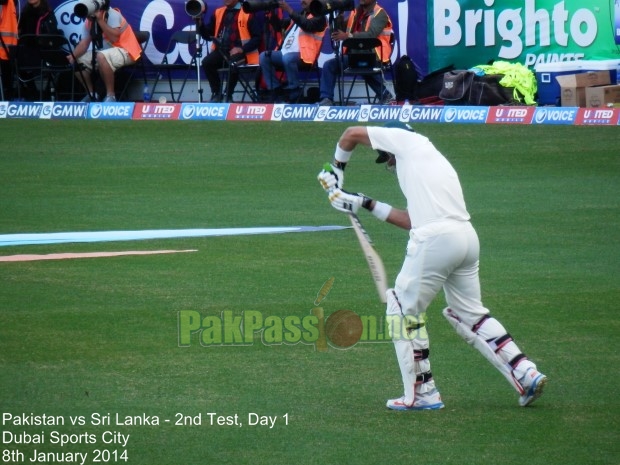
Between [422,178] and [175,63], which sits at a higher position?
[422,178]

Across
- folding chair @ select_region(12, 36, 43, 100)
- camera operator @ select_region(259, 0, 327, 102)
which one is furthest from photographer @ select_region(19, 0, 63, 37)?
camera operator @ select_region(259, 0, 327, 102)

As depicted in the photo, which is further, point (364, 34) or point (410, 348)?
point (364, 34)

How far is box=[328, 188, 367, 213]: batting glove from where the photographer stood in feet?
24.6

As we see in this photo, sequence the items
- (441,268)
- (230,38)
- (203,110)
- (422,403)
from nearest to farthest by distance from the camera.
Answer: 1. (441,268)
2. (422,403)
3. (230,38)
4. (203,110)

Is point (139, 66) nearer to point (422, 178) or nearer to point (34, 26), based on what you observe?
point (34, 26)

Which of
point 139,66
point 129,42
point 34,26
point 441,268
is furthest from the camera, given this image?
point 139,66

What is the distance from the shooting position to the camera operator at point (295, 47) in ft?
67.1

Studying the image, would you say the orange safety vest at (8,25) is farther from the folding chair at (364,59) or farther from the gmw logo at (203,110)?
the folding chair at (364,59)

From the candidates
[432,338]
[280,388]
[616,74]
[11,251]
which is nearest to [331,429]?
[280,388]

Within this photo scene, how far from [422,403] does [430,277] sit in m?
0.77

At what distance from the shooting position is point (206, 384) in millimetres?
7809

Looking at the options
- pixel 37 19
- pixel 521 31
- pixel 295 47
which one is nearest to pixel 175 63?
pixel 37 19

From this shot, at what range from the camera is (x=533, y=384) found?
7191mm

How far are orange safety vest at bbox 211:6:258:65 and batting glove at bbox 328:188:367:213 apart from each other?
14.2 meters
